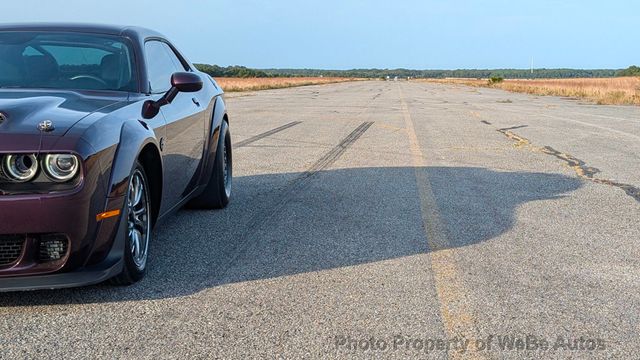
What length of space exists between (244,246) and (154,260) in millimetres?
681

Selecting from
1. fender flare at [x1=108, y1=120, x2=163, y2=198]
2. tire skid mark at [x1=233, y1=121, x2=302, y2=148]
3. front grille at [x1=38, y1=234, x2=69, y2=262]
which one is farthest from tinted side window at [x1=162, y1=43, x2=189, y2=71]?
tire skid mark at [x1=233, y1=121, x2=302, y2=148]

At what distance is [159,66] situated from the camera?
5871 millimetres

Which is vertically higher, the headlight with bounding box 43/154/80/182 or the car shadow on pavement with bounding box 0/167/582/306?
the headlight with bounding box 43/154/80/182

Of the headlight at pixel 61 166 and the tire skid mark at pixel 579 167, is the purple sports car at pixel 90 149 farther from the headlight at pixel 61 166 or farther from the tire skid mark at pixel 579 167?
the tire skid mark at pixel 579 167

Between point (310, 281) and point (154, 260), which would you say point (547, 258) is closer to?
point (310, 281)

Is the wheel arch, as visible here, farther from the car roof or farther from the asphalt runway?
the car roof

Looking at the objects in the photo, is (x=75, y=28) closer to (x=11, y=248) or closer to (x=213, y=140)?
(x=213, y=140)

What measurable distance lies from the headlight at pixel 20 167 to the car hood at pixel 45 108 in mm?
124

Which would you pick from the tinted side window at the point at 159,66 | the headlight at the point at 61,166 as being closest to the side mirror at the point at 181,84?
the tinted side window at the point at 159,66

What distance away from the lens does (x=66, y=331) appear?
370 centimetres

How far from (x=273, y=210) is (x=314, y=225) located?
707mm

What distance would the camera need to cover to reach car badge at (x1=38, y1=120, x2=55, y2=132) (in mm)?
3848

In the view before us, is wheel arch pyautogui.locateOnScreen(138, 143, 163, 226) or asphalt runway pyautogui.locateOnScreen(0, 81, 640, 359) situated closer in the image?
asphalt runway pyautogui.locateOnScreen(0, 81, 640, 359)

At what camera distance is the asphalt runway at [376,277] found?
3625 millimetres
